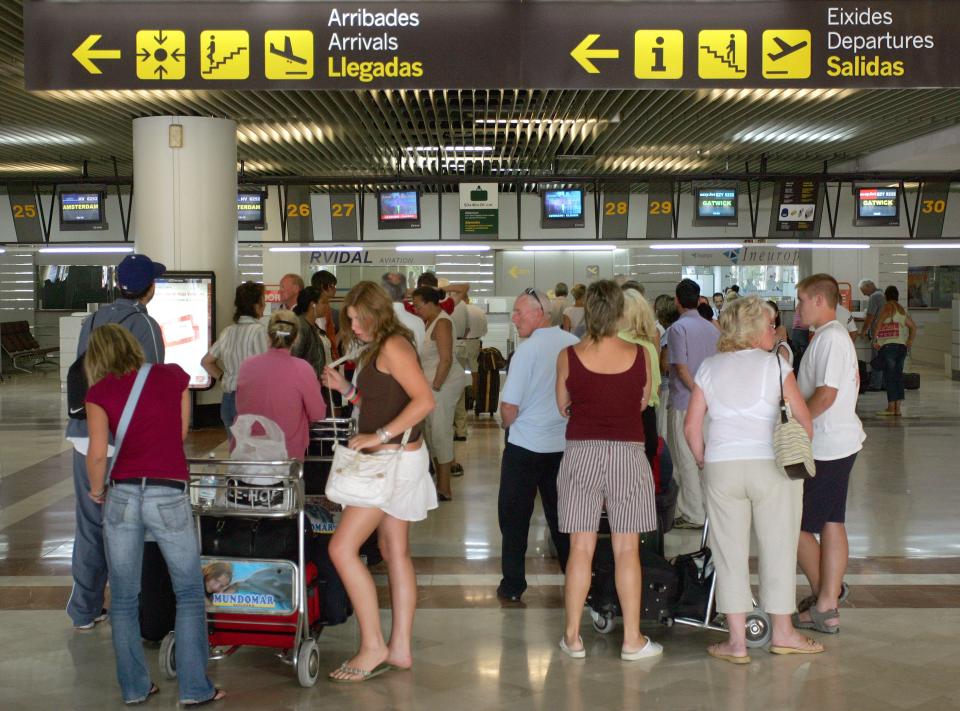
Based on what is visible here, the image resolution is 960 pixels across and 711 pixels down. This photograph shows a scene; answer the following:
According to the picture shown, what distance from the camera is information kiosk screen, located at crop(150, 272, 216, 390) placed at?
10859mm

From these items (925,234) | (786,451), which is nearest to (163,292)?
(786,451)

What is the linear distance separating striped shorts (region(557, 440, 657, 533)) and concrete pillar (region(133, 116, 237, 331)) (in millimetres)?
7452

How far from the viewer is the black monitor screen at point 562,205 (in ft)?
55.7

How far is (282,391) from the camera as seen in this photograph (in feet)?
15.6

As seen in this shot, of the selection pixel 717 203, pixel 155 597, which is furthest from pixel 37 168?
pixel 155 597

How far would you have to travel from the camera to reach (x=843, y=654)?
14.9 ft

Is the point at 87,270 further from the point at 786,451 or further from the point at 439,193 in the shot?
the point at 786,451

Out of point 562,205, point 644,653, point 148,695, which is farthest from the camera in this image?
point 562,205

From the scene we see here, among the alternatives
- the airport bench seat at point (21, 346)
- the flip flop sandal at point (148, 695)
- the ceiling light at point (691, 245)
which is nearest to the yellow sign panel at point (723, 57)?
the flip flop sandal at point (148, 695)

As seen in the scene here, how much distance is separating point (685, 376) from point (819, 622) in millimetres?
1880

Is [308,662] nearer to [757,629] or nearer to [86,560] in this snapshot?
[86,560]

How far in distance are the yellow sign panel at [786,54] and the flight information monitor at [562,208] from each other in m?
11.1

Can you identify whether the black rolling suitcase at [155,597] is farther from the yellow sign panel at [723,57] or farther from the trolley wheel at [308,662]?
the yellow sign panel at [723,57]

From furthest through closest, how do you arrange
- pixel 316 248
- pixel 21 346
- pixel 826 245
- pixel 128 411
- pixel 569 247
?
pixel 21 346
pixel 569 247
pixel 826 245
pixel 316 248
pixel 128 411
